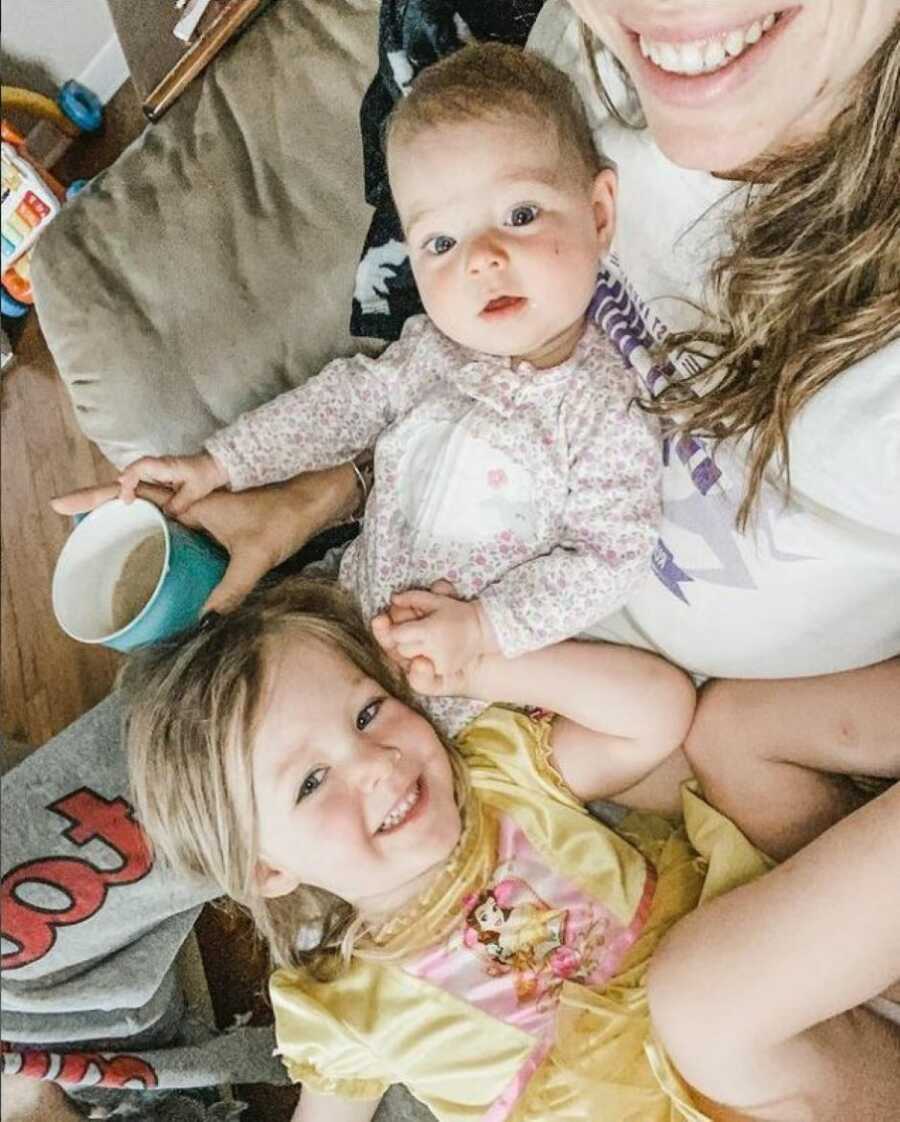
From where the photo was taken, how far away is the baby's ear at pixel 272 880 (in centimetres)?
117

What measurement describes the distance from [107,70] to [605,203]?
0.64 meters

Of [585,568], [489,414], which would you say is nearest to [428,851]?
[585,568]

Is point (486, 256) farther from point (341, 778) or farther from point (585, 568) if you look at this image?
point (341, 778)

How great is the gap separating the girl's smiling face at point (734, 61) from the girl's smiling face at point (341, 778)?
588 millimetres

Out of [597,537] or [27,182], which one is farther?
[27,182]

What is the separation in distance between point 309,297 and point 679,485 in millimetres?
466

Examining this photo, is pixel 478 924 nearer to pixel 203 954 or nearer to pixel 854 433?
pixel 203 954

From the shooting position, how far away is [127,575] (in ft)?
3.67

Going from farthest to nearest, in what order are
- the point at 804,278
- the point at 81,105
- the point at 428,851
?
the point at 81,105 → the point at 428,851 → the point at 804,278

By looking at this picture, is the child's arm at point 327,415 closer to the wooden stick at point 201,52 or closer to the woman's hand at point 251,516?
the woman's hand at point 251,516

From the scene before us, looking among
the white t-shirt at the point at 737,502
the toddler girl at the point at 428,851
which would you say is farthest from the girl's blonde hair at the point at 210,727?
the white t-shirt at the point at 737,502

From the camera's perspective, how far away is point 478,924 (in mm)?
1191

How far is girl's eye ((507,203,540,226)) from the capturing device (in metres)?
1.05

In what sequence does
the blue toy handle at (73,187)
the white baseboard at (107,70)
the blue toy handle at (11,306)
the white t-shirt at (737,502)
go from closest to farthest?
1. the white t-shirt at (737,502)
2. the white baseboard at (107,70)
3. the blue toy handle at (11,306)
4. the blue toy handle at (73,187)
